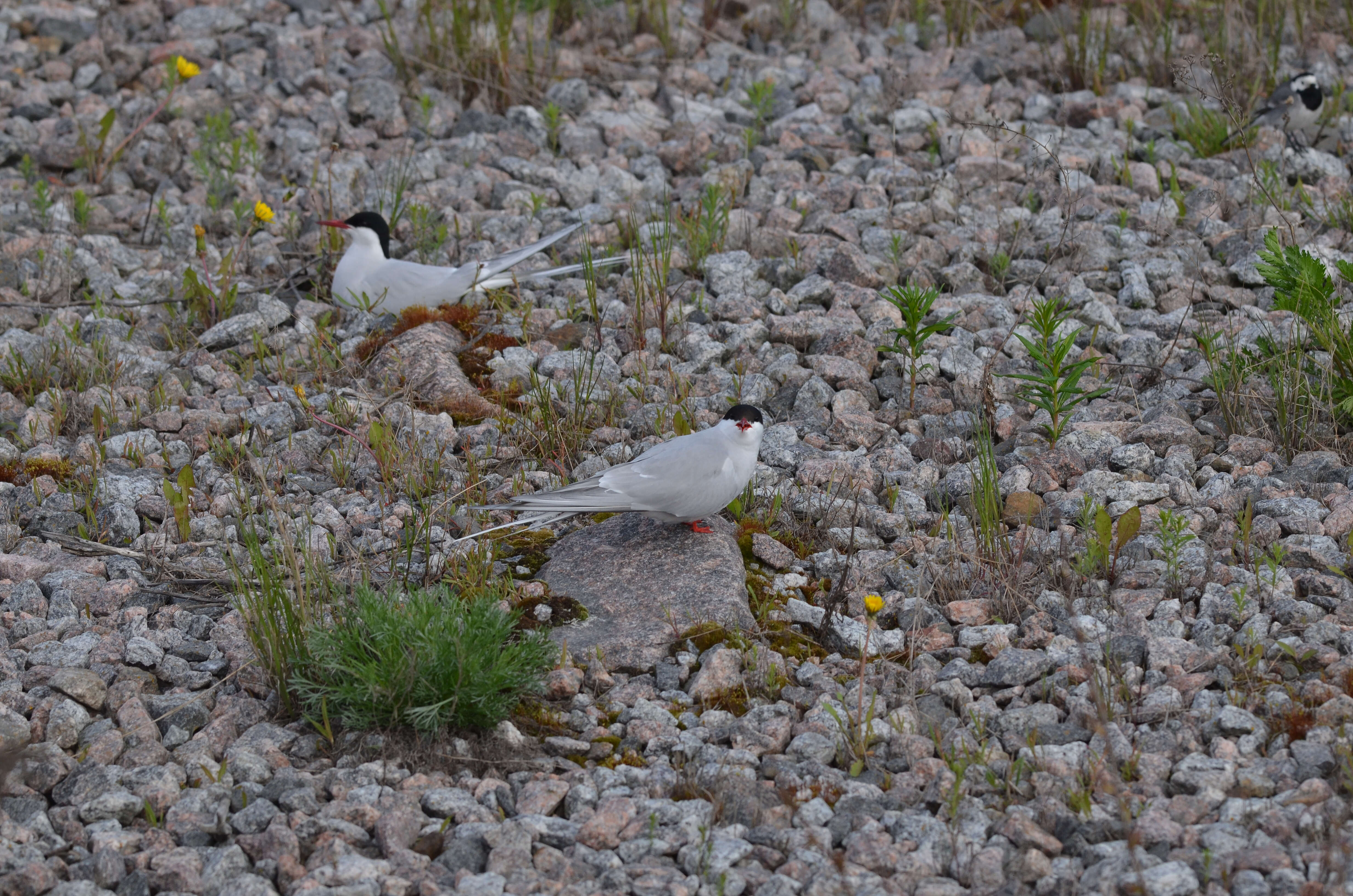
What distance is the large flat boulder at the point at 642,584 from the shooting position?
3.53 m

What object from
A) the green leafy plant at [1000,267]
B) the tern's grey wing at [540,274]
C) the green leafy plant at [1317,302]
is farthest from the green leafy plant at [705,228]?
the green leafy plant at [1317,302]

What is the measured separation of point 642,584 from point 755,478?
2.17 feet

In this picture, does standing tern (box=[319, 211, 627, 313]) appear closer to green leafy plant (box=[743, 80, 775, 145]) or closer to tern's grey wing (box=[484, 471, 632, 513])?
green leafy plant (box=[743, 80, 775, 145])

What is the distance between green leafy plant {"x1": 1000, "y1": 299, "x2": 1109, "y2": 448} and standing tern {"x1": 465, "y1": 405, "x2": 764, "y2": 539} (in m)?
0.92

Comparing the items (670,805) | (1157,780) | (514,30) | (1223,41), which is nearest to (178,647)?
(670,805)

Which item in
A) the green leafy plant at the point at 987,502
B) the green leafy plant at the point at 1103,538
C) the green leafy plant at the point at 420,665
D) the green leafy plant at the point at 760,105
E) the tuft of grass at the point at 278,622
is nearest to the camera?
the green leafy plant at the point at 420,665

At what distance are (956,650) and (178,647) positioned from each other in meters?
2.06

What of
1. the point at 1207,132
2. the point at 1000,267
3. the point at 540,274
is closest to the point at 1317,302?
the point at 1000,267

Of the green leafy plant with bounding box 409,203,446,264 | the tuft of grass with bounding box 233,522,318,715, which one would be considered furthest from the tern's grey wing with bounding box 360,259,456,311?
the tuft of grass with bounding box 233,522,318,715

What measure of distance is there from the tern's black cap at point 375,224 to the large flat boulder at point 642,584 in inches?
86.9

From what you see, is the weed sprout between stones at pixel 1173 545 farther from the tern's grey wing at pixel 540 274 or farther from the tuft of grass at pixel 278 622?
the tern's grey wing at pixel 540 274

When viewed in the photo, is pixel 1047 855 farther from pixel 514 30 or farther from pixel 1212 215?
pixel 514 30

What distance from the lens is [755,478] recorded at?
4230mm

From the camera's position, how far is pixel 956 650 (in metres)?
3.45
